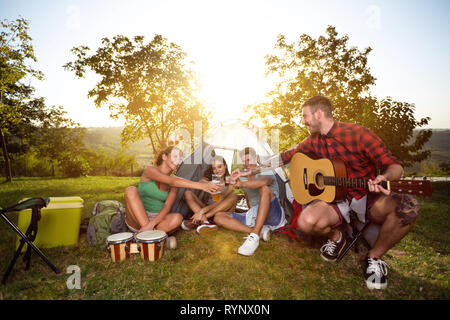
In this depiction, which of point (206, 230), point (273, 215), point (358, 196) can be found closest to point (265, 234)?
point (273, 215)

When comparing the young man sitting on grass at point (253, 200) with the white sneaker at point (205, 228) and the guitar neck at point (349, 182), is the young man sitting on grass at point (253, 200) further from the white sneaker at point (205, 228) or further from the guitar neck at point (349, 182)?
the guitar neck at point (349, 182)

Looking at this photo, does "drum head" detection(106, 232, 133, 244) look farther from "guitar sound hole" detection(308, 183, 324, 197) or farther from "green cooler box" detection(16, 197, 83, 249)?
"guitar sound hole" detection(308, 183, 324, 197)

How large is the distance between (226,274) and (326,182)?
5.23 ft

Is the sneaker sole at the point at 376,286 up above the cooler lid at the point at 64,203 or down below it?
below

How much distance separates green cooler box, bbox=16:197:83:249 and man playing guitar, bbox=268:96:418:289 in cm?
317

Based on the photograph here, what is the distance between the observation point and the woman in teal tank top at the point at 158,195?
3428 mm

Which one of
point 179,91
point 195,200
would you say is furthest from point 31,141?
point 195,200

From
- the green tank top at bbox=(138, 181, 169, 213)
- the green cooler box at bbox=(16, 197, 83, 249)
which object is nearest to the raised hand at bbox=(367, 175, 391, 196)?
the green tank top at bbox=(138, 181, 169, 213)

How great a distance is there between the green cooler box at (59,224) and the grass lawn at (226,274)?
0.44ft

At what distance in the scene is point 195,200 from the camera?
4.36 metres

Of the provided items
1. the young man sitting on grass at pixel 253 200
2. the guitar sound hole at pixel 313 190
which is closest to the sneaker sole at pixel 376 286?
the guitar sound hole at pixel 313 190

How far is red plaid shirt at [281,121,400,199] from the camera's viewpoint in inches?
103

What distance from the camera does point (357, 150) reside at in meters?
2.79

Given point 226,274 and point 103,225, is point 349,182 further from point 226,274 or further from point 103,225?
point 103,225
